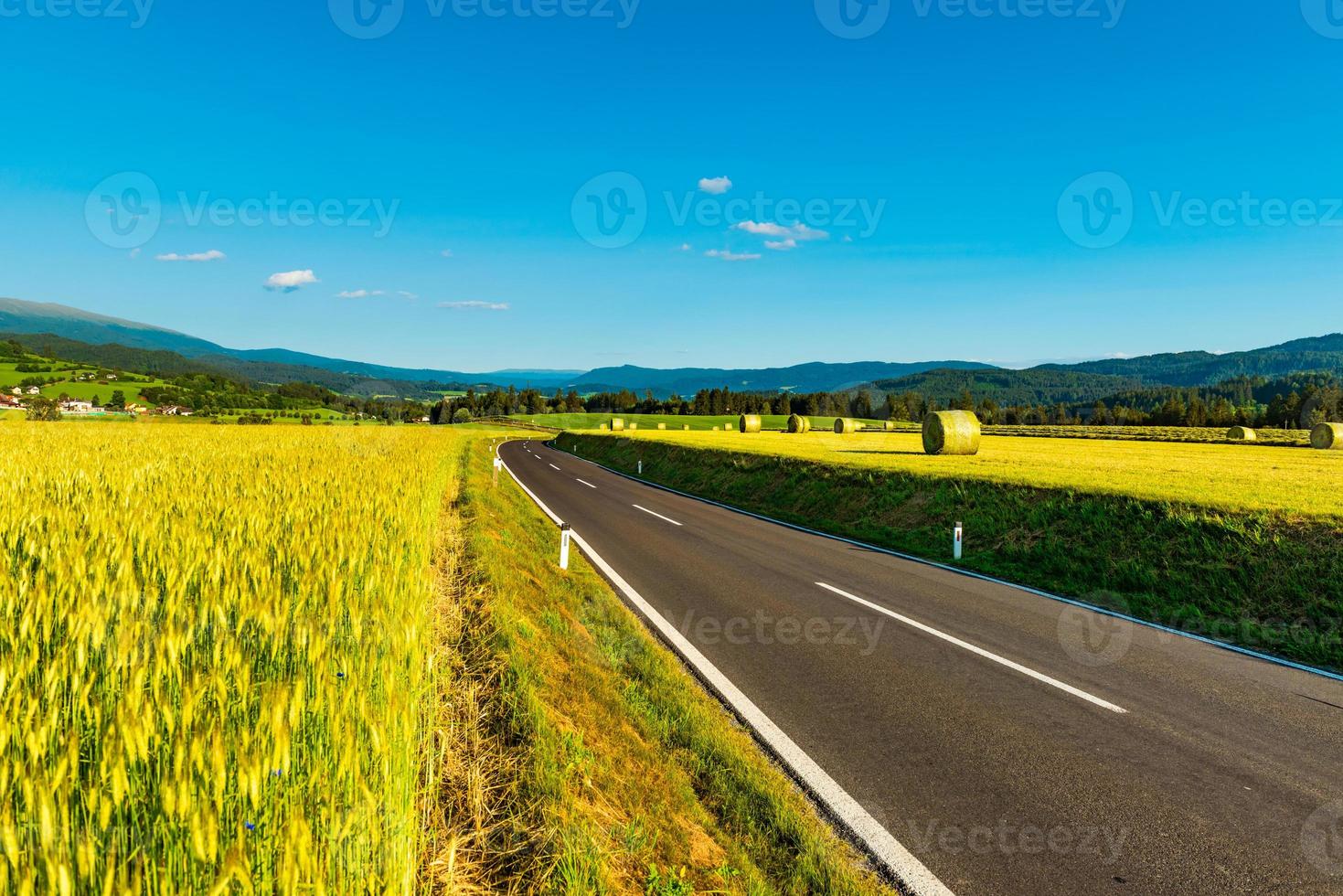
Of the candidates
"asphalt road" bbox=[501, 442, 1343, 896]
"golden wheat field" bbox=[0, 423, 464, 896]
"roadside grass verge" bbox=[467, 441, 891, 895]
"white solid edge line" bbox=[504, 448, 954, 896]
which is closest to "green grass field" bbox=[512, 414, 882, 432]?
"asphalt road" bbox=[501, 442, 1343, 896]

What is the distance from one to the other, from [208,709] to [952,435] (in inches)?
1111

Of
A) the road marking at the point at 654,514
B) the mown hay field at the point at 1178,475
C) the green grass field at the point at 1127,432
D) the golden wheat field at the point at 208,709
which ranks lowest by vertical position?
the road marking at the point at 654,514

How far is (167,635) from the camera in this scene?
266 cm

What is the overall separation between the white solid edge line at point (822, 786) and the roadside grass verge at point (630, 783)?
0.53 ft

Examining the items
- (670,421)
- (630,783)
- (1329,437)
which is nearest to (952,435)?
(1329,437)

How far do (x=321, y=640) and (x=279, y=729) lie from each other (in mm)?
843

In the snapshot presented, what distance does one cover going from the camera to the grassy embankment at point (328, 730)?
1880mm

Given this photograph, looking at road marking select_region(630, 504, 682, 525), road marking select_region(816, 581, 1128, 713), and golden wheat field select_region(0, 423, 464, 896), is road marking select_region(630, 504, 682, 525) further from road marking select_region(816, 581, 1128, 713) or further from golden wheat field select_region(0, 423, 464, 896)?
golden wheat field select_region(0, 423, 464, 896)

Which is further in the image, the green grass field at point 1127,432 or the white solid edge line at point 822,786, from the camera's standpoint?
the green grass field at point 1127,432

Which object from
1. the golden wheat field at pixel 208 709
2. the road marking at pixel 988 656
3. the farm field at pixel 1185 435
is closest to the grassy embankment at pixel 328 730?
the golden wheat field at pixel 208 709

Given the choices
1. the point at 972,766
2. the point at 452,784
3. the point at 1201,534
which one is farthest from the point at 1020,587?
the point at 452,784

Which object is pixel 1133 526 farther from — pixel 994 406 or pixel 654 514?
pixel 994 406

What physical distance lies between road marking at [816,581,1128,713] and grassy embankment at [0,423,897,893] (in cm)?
342

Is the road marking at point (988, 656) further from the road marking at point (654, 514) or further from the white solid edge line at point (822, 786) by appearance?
the road marking at point (654, 514)
